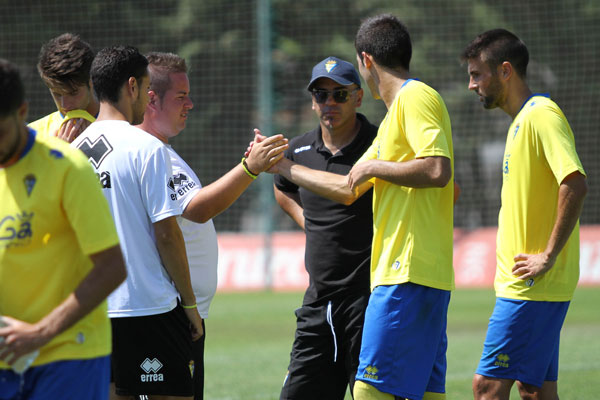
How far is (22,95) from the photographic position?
3242 mm

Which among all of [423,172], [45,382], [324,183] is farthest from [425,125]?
[45,382]

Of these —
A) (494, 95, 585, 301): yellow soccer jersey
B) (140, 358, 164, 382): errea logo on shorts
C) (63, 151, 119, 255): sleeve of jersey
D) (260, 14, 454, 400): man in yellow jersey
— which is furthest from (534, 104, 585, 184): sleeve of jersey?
(63, 151, 119, 255): sleeve of jersey

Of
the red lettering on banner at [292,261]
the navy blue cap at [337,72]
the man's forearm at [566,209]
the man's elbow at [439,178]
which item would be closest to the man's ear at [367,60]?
the man's elbow at [439,178]

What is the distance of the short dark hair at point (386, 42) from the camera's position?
186 inches

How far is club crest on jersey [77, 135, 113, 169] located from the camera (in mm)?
4434

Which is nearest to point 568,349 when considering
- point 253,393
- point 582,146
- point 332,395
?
point 253,393

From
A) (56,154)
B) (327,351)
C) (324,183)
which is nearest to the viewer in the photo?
(56,154)

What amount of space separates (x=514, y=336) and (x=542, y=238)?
1.94 feet

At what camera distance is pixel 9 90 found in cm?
318

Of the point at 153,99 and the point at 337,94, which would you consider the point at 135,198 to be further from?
the point at 337,94

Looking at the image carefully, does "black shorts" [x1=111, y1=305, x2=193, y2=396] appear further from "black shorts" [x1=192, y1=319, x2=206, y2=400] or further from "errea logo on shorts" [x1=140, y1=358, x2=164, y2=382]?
"black shorts" [x1=192, y1=319, x2=206, y2=400]

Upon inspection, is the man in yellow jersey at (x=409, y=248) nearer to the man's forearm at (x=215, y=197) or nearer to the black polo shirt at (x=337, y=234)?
the man's forearm at (x=215, y=197)

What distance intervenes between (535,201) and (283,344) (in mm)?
6968

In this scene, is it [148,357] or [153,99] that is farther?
[153,99]
